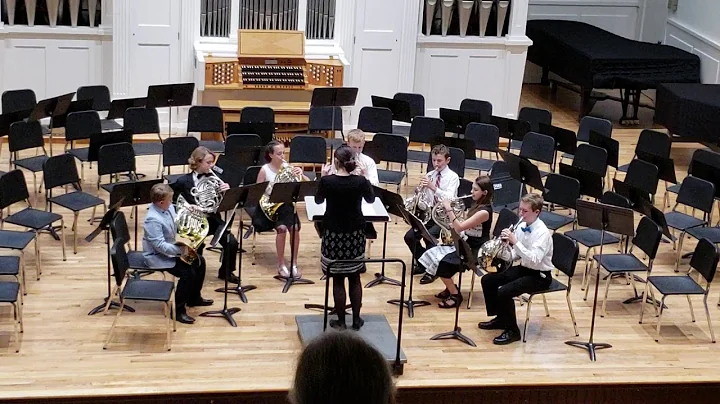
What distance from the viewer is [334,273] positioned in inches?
291

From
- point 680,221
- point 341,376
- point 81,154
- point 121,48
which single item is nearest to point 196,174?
point 81,154

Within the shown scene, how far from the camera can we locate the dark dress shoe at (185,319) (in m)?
7.91

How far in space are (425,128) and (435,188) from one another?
8.56ft

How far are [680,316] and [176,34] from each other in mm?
6979

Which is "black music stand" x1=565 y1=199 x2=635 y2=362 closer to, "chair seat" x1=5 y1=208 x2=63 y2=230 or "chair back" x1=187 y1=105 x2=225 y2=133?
"chair seat" x1=5 y1=208 x2=63 y2=230

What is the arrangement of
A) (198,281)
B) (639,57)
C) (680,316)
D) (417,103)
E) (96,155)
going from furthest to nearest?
(639,57), (417,103), (96,155), (680,316), (198,281)

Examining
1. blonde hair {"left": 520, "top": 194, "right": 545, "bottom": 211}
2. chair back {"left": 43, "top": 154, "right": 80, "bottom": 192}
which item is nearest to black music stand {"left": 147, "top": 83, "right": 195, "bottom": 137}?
chair back {"left": 43, "top": 154, "right": 80, "bottom": 192}

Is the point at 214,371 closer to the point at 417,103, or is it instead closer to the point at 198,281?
the point at 198,281

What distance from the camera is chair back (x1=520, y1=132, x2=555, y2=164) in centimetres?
1049

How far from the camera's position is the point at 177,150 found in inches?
391

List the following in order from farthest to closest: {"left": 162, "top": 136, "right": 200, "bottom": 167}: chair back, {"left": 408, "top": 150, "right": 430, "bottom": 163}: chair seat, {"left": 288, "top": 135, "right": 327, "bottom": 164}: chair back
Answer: {"left": 408, "top": 150, "right": 430, "bottom": 163}: chair seat → {"left": 288, "top": 135, "right": 327, "bottom": 164}: chair back → {"left": 162, "top": 136, "right": 200, "bottom": 167}: chair back

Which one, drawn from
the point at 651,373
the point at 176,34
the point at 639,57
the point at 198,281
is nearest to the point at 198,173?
the point at 198,281

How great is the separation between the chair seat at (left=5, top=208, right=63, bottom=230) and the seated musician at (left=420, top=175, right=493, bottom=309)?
3186 mm

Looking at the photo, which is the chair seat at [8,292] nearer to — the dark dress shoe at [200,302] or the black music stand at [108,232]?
the black music stand at [108,232]
